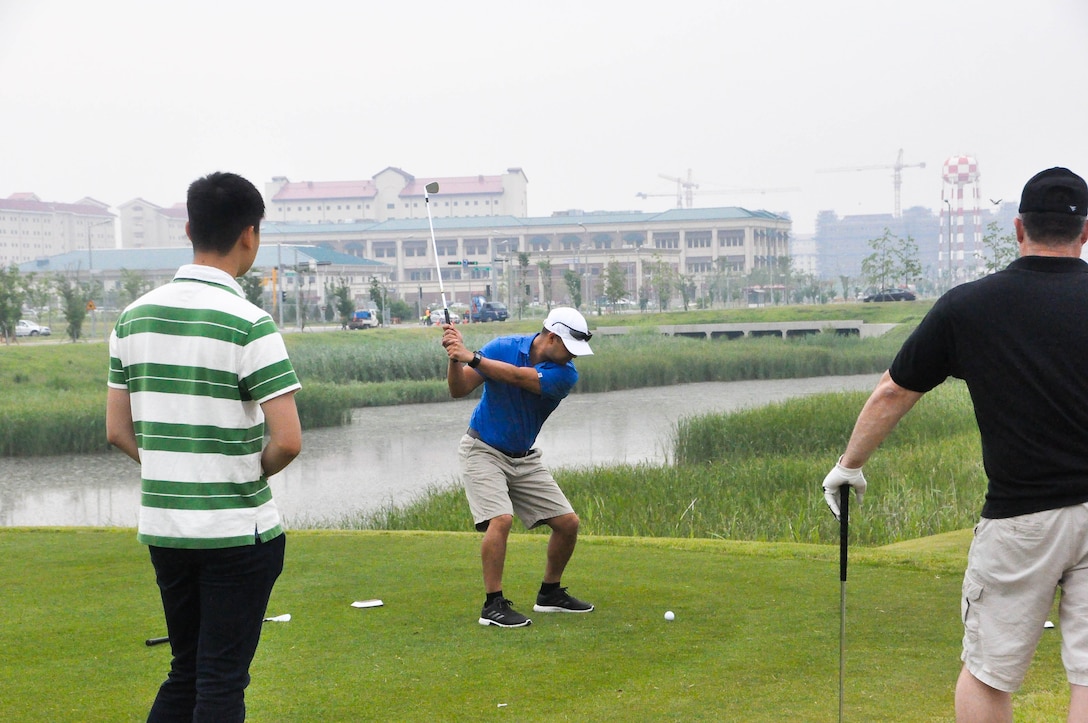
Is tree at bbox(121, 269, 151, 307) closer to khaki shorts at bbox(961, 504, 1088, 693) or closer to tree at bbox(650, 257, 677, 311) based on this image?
tree at bbox(650, 257, 677, 311)

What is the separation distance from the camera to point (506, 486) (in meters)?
5.81

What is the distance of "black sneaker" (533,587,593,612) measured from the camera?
18.9 feet

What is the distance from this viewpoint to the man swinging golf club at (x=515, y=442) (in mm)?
5566

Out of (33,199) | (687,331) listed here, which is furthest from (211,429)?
(33,199)

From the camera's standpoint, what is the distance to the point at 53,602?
6.16 m

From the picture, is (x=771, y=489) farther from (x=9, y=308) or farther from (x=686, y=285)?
(x=686, y=285)

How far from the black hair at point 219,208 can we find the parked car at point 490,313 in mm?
51864

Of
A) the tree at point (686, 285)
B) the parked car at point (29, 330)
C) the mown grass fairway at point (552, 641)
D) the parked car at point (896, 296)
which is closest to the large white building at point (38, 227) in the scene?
the tree at point (686, 285)

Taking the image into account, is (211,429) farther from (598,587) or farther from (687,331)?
(687,331)

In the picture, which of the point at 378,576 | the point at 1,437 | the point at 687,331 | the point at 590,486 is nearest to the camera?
the point at 378,576

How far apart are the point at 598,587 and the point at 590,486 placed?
5937 millimetres

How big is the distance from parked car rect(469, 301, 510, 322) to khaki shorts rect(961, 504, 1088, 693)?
52.0 m

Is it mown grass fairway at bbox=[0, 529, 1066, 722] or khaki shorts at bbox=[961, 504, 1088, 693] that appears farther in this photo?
mown grass fairway at bbox=[0, 529, 1066, 722]

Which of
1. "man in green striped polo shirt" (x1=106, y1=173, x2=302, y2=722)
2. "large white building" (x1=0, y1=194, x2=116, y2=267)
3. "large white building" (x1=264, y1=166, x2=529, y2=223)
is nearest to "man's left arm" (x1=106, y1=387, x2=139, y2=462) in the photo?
"man in green striped polo shirt" (x1=106, y1=173, x2=302, y2=722)
